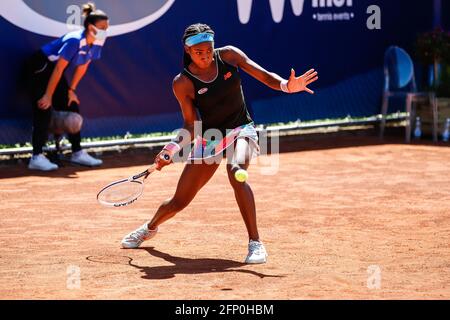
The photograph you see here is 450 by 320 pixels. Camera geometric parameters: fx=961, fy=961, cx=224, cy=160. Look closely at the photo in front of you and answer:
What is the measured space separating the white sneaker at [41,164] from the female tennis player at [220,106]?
4384mm

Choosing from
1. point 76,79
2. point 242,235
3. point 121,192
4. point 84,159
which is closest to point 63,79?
point 76,79

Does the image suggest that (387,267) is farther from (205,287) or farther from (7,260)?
(7,260)

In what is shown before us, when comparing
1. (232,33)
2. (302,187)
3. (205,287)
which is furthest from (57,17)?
(205,287)

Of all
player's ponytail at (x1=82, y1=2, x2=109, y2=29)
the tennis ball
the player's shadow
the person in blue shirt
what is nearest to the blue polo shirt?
the person in blue shirt

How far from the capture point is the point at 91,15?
34.7 ft

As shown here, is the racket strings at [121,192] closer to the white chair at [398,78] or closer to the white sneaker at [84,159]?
the white sneaker at [84,159]

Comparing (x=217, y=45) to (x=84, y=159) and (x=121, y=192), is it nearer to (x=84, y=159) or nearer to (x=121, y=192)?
(x=84, y=159)

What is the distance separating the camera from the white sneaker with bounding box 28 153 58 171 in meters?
10.9

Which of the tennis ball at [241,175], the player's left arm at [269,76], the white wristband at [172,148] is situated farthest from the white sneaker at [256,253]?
the player's left arm at [269,76]

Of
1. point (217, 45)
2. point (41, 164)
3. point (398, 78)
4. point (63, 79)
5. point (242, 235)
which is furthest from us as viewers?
point (398, 78)

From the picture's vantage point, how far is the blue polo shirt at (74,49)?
34.8 feet

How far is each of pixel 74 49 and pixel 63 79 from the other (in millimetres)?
633

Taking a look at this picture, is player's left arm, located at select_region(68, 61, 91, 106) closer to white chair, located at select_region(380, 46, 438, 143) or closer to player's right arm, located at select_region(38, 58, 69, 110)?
player's right arm, located at select_region(38, 58, 69, 110)
